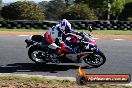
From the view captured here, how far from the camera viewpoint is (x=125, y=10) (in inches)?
1987

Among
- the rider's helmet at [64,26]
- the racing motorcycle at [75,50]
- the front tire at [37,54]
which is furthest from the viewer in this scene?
the front tire at [37,54]

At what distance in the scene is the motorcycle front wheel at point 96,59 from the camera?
37.5 feet

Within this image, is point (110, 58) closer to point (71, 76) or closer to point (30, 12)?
point (71, 76)

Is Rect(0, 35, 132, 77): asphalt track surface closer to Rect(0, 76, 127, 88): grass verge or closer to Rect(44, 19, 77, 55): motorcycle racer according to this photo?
Rect(44, 19, 77, 55): motorcycle racer

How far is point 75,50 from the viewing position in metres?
11.4

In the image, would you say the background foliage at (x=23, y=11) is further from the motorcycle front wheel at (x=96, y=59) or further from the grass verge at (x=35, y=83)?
the grass verge at (x=35, y=83)

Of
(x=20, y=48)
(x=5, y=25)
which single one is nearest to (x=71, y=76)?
(x=20, y=48)

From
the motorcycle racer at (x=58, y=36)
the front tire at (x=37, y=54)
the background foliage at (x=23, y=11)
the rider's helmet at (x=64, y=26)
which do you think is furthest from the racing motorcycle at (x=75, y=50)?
the background foliage at (x=23, y=11)

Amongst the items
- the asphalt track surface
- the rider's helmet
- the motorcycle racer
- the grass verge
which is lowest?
the asphalt track surface

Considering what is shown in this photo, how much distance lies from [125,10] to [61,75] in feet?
135

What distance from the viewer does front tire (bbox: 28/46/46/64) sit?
37.9 feet

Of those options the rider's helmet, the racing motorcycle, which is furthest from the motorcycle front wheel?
the rider's helmet

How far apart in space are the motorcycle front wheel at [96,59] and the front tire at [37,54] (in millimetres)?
1214

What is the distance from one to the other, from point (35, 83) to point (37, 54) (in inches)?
120
